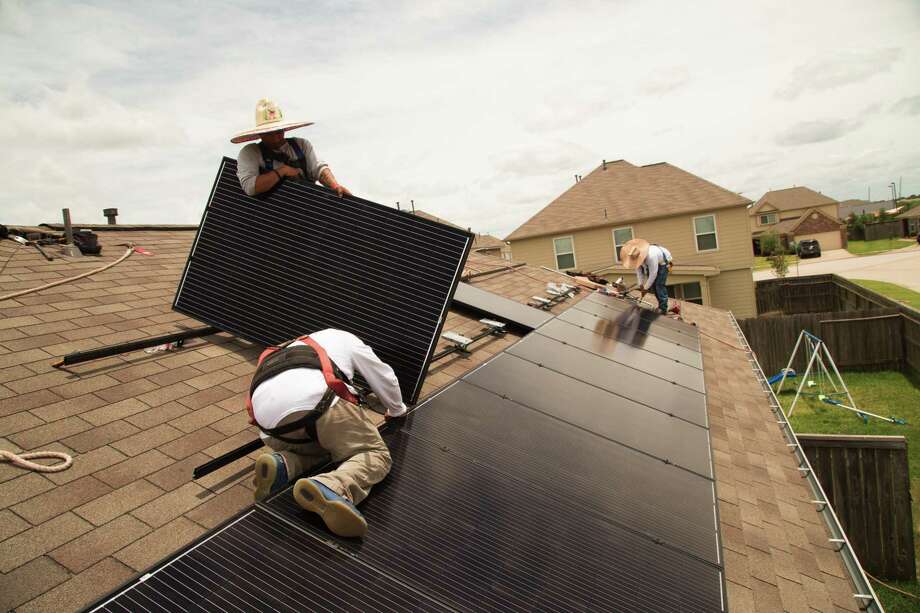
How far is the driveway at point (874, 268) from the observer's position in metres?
40.8

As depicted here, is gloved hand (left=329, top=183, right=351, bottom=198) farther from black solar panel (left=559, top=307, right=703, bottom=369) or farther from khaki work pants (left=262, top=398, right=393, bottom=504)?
black solar panel (left=559, top=307, right=703, bottom=369)

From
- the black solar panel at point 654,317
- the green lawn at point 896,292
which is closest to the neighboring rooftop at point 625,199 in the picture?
the green lawn at point 896,292

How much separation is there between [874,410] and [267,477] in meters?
21.4

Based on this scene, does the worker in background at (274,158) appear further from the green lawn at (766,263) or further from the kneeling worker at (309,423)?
the green lawn at (766,263)

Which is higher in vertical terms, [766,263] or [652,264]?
[652,264]

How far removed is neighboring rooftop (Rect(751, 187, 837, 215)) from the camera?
96500mm

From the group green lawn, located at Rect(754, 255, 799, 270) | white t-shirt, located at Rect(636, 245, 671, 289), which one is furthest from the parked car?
white t-shirt, located at Rect(636, 245, 671, 289)

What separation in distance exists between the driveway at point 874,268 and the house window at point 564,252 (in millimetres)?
19585

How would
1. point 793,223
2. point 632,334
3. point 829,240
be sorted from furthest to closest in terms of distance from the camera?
point 793,223 < point 829,240 < point 632,334

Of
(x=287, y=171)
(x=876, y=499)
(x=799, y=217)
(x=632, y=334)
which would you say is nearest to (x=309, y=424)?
(x=287, y=171)

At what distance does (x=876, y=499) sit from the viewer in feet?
35.6

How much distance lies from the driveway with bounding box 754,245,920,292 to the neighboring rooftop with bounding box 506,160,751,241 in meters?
14.1

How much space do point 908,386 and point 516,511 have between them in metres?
23.1

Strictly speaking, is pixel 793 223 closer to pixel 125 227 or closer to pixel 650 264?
pixel 650 264
